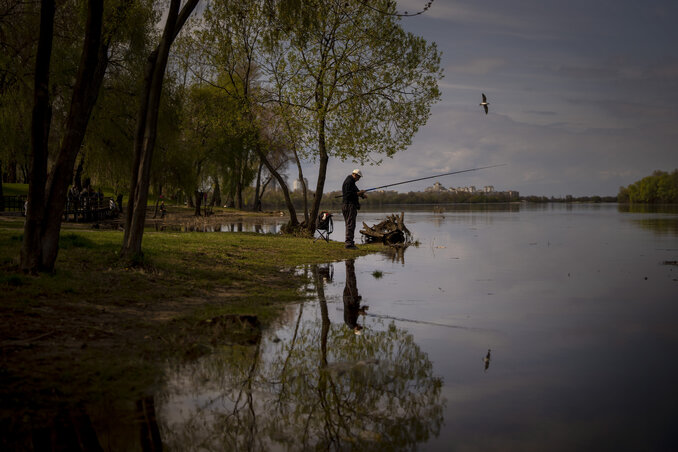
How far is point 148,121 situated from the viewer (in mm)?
11391

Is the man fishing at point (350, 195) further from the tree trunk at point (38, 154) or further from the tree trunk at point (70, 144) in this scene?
the tree trunk at point (38, 154)

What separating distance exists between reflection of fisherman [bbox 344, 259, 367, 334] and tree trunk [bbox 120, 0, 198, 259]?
4509 millimetres

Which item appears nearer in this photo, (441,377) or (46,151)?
(441,377)

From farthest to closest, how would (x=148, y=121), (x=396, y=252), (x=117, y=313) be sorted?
1. (x=396, y=252)
2. (x=148, y=121)
3. (x=117, y=313)

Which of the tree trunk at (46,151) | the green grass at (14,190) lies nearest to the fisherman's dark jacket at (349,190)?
the tree trunk at (46,151)

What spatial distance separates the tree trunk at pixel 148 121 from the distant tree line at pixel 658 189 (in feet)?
513

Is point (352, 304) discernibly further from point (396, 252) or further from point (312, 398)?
point (396, 252)

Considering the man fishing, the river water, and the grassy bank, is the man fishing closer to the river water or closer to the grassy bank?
the grassy bank

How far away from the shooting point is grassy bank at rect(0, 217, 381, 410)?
5.32 meters

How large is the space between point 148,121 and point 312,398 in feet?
27.1

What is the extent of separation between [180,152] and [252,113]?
45.3ft

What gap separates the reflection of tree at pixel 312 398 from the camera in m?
4.30

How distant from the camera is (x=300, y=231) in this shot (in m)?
26.5

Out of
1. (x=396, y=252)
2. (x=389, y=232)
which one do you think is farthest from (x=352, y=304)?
(x=389, y=232)
